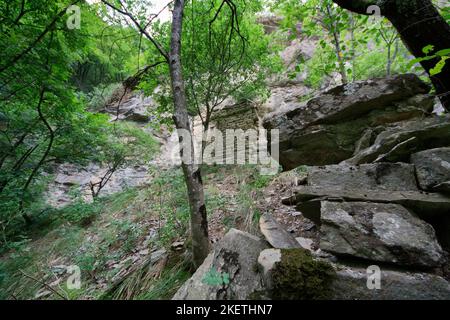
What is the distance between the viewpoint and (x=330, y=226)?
4.52 feet

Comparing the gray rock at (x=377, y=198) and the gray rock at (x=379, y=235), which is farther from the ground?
the gray rock at (x=377, y=198)

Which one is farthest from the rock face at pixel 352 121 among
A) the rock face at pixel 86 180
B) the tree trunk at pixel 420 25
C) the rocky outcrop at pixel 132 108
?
the rocky outcrop at pixel 132 108

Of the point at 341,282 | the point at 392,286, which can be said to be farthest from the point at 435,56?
the point at 341,282

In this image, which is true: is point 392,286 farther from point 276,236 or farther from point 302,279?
point 276,236

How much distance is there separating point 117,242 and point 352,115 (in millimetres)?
4258

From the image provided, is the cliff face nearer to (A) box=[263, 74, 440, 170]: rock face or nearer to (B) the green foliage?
(A) box=[263, 74, 440, 170]: rock face

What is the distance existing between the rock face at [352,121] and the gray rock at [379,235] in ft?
2.42

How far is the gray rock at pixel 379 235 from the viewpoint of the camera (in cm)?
114

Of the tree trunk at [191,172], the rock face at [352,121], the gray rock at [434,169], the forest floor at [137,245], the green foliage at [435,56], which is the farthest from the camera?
the forest floor at [137,245]

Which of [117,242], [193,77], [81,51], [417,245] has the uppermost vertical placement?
[193,77]

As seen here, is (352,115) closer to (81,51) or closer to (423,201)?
(423,201)

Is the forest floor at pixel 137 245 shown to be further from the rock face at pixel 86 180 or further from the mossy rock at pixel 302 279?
the rock face at pixel 86 180

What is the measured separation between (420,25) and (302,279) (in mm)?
2331
